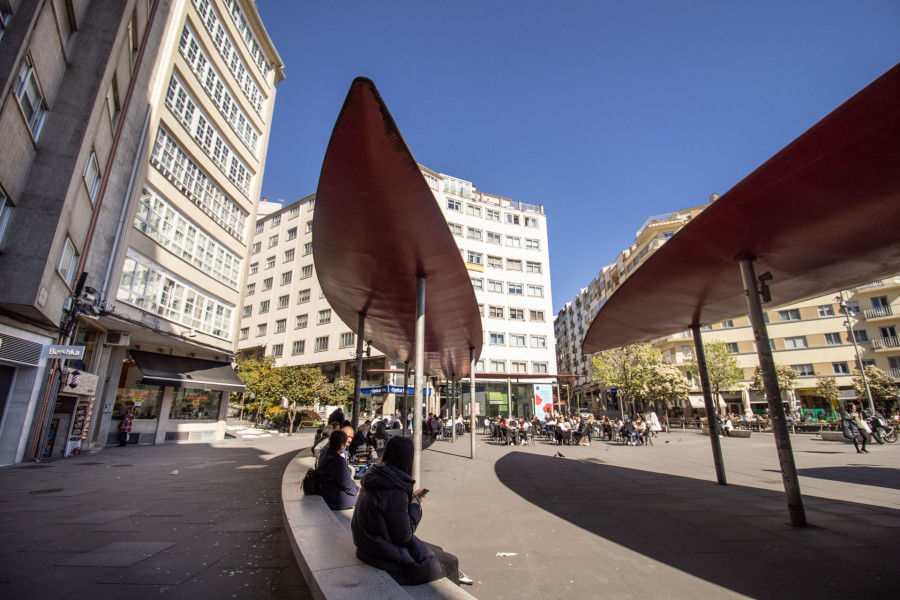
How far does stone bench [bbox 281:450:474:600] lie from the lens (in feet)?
8.30

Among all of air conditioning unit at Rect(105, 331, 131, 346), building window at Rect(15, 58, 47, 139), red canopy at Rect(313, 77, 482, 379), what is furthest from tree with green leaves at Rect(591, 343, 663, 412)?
building window at Rect(15, 58, 47, 139)

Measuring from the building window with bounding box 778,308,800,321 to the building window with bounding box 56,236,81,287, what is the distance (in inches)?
2251

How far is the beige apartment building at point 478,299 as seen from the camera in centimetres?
4369

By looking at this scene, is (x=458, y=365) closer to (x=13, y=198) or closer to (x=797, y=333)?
(x=13, y=198)

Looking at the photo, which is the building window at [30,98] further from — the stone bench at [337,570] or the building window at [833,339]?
the building window at [833,339]

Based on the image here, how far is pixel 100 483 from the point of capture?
9195 millimetres

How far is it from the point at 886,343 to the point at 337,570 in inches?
2238

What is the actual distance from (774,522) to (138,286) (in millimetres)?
20725

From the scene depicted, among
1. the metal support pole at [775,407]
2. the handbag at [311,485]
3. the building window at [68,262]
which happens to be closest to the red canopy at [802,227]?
the metal support pole at [775,407]

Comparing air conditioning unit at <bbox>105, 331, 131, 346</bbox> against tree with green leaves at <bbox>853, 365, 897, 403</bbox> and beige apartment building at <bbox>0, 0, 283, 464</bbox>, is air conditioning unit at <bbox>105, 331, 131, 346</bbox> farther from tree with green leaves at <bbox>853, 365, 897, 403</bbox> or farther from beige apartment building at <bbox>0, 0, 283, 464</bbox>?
tree with green leaves at <bbox>853, 365, 897, 403</bbox>

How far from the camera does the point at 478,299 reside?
138 ft

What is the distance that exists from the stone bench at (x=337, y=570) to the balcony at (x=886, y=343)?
55424 mm

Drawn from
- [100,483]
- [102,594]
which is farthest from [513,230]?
[102,594]

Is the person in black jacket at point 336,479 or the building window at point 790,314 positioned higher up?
the building window at point 790,314
